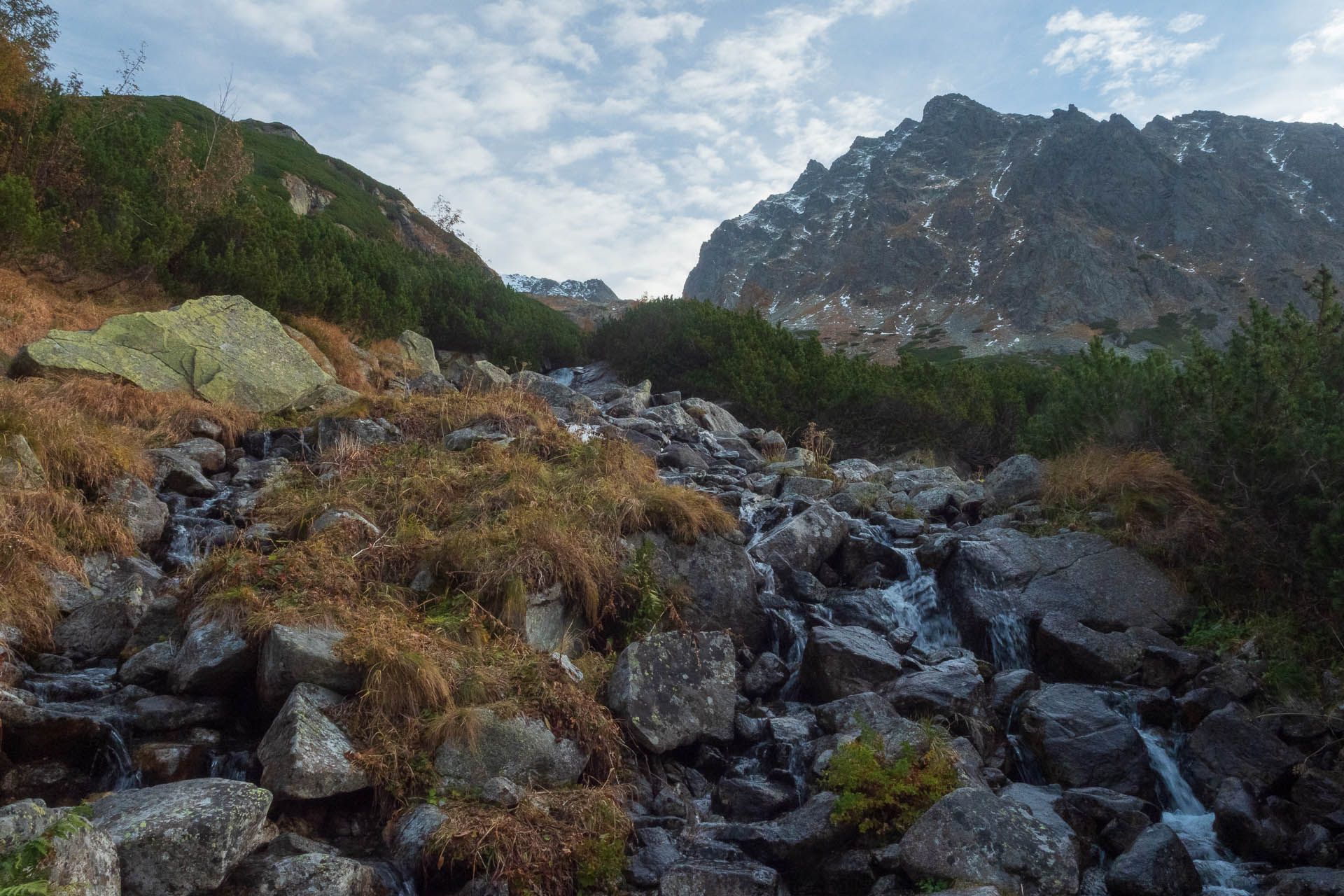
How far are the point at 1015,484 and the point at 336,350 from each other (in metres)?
11.3

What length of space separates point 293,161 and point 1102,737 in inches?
1487

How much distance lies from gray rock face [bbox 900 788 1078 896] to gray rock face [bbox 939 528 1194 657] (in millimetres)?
3471

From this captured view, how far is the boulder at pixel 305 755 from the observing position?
170 inches

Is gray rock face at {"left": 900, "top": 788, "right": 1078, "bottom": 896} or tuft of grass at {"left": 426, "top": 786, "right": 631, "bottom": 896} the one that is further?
gray rock face at {"left": 900, "top": 788, "right": 1078, "bottom": 896}

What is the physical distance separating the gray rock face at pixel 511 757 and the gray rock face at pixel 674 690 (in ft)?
2.03

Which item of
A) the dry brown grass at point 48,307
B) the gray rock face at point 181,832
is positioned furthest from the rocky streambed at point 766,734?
the dry brown grass at point 48,307

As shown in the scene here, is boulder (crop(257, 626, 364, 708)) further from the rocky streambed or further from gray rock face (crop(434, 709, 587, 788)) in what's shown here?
gray rock face (crop(434, 709, 587, 788))

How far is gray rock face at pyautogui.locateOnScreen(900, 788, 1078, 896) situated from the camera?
4.30 metres

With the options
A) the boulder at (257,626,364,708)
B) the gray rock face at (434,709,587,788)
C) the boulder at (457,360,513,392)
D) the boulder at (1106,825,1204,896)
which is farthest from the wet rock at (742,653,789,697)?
the boulder at (457,360,513,392)

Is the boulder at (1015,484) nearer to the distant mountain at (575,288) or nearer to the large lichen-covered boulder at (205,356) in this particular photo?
the large lichen-covered boulder at (205,356)

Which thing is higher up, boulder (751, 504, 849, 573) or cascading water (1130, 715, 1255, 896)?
boulder (751, 504, 849, 573)

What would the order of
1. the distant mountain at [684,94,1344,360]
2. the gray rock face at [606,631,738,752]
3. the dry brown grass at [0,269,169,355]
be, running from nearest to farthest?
the gray rock face at [606,631,738,752] < the dry brown grass at [0,269,169,355] < the distant mountain at [684,94,1344,360]

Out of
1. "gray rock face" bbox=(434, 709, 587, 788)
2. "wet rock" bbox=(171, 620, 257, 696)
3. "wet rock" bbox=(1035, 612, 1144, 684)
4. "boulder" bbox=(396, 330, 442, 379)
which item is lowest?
"gray rock face" bbox=(434, 709, 587, 788)

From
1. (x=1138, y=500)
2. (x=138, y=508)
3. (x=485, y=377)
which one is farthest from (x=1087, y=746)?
(x=485, y=377)
